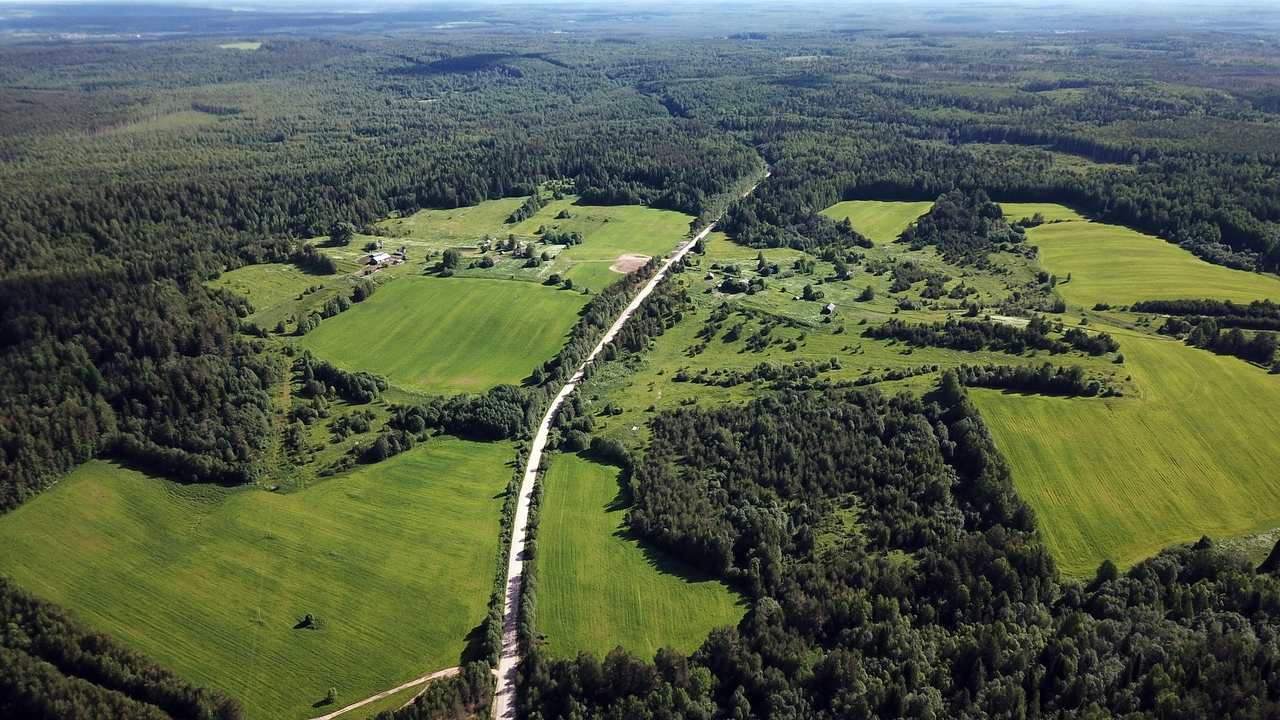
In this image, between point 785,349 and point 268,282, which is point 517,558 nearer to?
point 785,349

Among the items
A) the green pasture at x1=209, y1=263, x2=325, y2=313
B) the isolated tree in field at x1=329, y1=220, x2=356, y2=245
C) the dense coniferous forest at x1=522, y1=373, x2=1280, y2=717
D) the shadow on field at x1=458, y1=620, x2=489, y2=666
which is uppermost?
the isolated tree in field at x1=329, y1=220, x2=356, y2=245

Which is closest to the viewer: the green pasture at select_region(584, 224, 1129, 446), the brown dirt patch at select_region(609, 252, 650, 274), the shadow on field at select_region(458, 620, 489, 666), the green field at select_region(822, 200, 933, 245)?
the shadow on field at select_region(458, 620, 489, 666)

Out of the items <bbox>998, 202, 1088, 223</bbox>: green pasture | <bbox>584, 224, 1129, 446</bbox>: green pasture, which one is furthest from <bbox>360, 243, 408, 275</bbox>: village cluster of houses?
<bbox>998, 202, 1088, 223</bbox>: green pasture

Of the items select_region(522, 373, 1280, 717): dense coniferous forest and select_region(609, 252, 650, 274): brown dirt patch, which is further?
select_region(609, 252, 650, 274): brown dirt patch

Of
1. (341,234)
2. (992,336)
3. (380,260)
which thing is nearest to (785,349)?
(992,336)

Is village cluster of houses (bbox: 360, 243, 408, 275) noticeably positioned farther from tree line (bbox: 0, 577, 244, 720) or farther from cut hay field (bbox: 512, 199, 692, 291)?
tree line (bbox: 0, 577, 244, 720)

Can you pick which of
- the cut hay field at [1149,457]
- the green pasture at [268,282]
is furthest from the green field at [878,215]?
the green pasture at [268,282]
